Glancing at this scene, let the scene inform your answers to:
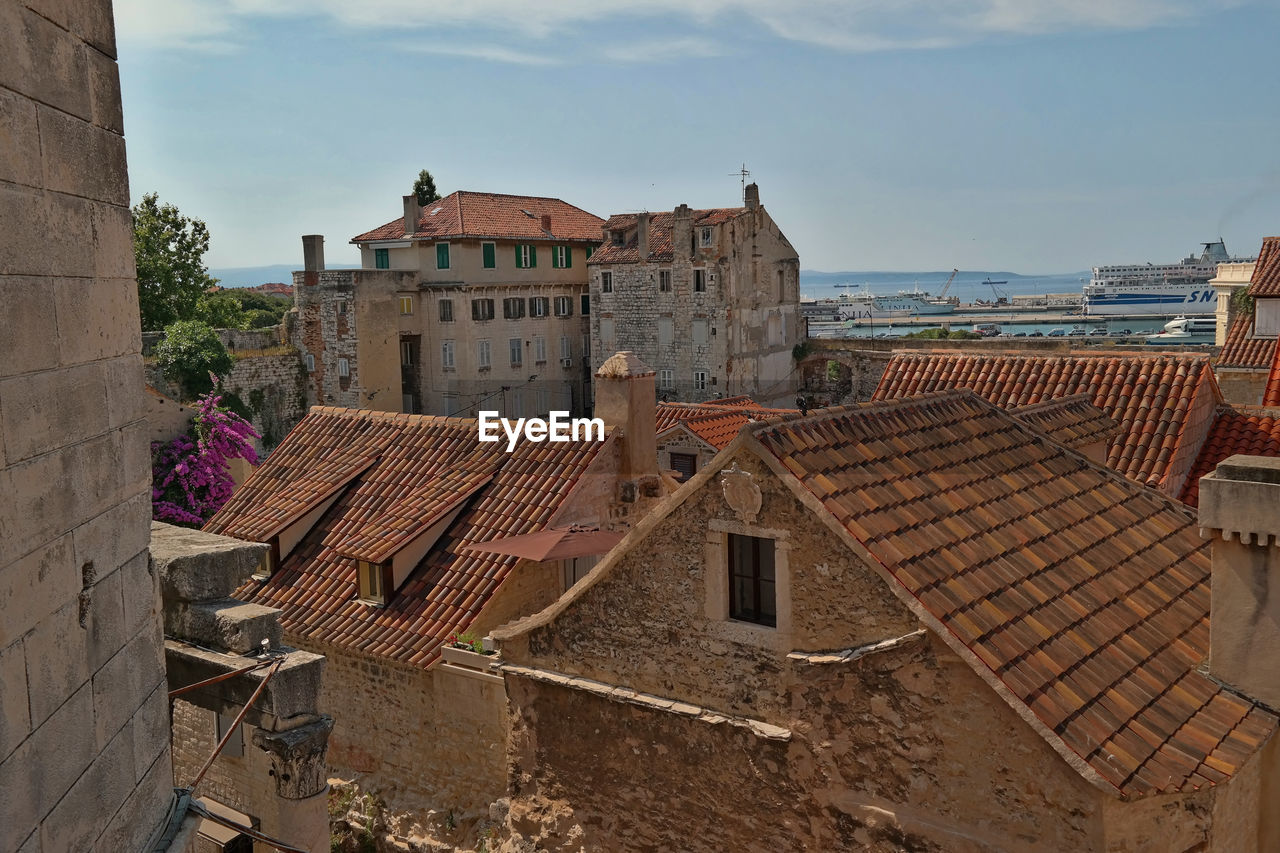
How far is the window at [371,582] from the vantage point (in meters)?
14.5

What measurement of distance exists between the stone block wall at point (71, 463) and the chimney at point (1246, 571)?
7094mm

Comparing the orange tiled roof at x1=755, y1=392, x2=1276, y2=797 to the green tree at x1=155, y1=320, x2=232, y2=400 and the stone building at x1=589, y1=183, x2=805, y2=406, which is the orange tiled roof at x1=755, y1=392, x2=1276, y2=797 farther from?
the stone building at x1=589, y1=183, x2=805, y2=406

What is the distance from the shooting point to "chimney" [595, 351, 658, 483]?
1529 centimetres

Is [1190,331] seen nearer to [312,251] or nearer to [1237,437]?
[312,251]

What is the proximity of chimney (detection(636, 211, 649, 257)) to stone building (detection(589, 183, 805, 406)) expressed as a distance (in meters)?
0.05

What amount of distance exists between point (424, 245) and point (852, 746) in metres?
43.4

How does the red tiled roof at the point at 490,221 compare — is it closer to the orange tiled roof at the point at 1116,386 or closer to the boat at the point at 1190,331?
the orange tiled roof at the point at 1116,386

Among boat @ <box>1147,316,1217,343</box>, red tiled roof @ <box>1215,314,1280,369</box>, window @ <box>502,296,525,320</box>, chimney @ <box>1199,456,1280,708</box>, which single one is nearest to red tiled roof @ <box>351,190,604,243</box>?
window @ <box>502,296,525,320</box>

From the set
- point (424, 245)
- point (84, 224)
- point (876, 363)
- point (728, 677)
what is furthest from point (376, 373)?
point (84, 224)

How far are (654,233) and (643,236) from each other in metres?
0.82

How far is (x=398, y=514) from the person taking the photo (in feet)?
50.9

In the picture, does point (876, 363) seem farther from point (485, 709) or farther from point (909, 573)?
point (909, 573)

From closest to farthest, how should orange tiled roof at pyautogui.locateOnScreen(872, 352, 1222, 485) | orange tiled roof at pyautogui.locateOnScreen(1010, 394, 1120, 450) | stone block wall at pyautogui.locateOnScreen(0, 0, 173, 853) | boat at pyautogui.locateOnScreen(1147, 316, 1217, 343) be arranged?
stone block wall at pyautogui.locateOnScreen(0, 0, 173, 853), orange tiled roof at pyautogui.locateOnScreen(1010, 394, 1120, 450), orange tiled roof at pyautogui.locateOnScreen(872, 352, 1222, 485), boat at pyautogui.locateOnScreen(1147, 316, 1217, 343)

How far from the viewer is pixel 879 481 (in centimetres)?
905
